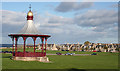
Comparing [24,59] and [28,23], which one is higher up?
[28,23]

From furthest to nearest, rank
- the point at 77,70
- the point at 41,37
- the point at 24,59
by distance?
the point at 41,37 → the point at 24,59 → the point at 77,70

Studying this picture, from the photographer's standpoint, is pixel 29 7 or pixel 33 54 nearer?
pixel 33 54

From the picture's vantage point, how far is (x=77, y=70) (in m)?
24.7

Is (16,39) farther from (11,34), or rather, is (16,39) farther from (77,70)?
(77,70)

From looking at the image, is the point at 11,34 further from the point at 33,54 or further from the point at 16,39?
the point at 33,54

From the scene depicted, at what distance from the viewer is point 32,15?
38781 mm

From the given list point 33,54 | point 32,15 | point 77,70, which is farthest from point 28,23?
point 77,70

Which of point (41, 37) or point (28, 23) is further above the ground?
point (28, 23)

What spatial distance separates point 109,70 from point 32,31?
17.7 m

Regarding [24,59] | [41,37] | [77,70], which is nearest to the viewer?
[77,70]

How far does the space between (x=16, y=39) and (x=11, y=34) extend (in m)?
1.46

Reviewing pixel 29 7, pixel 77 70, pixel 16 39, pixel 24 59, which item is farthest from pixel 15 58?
pixel 77 70

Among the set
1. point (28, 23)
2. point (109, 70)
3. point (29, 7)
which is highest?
point (29, 7)

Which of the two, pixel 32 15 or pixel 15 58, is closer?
pixel 15 58
